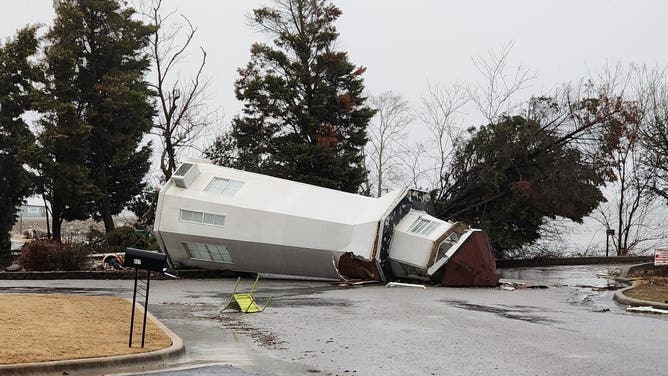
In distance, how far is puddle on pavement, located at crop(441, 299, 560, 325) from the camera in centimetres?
1520

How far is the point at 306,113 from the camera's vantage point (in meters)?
41.0

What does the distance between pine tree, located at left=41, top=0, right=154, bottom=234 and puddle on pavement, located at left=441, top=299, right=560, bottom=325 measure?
80.1ft

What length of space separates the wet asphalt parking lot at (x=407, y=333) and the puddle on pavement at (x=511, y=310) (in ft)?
0.09

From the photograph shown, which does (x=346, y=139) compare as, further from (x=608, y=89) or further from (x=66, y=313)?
(x=66, y=313)

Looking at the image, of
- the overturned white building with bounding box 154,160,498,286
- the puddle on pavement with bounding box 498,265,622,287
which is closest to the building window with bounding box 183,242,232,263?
the overturned white building with bounding box 154,160,498,286

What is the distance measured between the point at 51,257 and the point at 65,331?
1844cm

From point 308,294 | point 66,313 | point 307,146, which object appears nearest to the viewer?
point 66,313

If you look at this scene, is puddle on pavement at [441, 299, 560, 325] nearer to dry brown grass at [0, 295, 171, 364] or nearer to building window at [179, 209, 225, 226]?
dry brown grass at [0, 295, 171, 364]

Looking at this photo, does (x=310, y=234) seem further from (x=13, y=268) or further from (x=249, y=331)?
(x=249, y=331)

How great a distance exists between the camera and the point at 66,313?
43.3 feet

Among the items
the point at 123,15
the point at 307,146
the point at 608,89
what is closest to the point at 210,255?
the point at 307,146

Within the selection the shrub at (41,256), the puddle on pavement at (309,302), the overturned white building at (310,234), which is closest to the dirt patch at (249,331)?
the puddle on pavement at (309,302)

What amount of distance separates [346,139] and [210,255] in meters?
16.3

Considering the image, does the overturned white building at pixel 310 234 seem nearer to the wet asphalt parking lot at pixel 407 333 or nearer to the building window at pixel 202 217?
the building window at pixel 202 217
